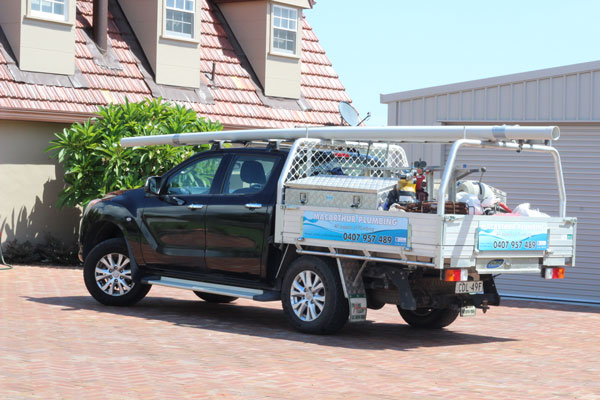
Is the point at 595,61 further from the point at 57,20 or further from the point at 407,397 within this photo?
the point at 57,20

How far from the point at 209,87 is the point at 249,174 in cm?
1173

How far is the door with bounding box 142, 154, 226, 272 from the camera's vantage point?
12.5m

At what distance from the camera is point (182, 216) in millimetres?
12602

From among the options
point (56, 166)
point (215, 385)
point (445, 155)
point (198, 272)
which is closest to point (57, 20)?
point (56, 166)

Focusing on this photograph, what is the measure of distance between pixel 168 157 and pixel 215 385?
11.5 meters

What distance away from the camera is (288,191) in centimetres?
1165

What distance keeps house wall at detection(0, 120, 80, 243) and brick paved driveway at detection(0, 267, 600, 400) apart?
204 inches

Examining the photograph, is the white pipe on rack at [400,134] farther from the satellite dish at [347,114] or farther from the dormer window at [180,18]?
the dormer window at [180,18]

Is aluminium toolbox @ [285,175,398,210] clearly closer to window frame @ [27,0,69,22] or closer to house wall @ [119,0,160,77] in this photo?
window frame @ [27,0,69,22]

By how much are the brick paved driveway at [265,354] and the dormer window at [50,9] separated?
309 inches

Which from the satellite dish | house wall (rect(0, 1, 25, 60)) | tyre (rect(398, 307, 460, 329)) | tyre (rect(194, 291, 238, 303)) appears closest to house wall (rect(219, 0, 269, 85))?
house wall (rect(0, 1, 25, 60))

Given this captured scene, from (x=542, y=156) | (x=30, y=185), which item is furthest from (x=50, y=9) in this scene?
(x=542, y=156)

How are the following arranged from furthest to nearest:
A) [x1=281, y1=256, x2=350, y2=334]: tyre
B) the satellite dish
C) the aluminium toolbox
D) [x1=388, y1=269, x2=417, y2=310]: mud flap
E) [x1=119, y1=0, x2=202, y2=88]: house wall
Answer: [x1=119, y1=0, x2=202, y2=88]: house wall, the satellite dish, [x1=281, y1=256, x2=350, y2=334]: tyre, the aluminium toolbox, [x1=388, y1=269, x2=417, y2=310]: mud flap

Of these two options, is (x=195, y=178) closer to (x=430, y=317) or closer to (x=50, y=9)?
(x=430, y=317)
